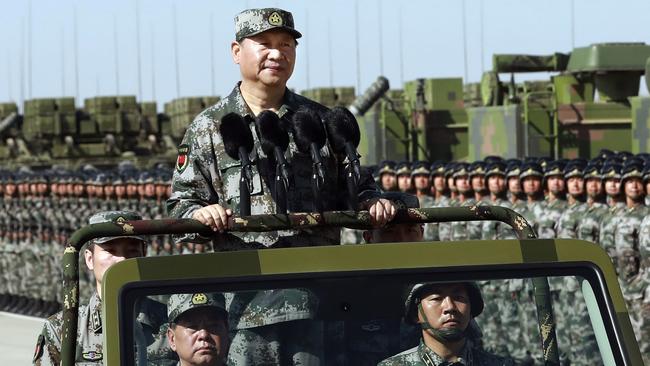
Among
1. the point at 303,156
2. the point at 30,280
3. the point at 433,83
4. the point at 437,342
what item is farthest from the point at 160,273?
the point at 433,83

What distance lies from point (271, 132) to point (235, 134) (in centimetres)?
10

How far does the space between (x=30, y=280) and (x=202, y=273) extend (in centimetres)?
1705

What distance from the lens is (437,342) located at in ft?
10.5

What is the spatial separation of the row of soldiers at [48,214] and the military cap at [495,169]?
5.38 metres

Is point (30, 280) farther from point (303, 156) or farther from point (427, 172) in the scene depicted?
point (303, 156)

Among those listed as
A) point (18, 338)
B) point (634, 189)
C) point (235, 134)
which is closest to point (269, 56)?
point (235, 134)

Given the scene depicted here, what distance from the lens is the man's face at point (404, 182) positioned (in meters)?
15.3

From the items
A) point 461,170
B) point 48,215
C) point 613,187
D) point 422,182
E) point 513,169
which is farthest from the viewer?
point 48,215

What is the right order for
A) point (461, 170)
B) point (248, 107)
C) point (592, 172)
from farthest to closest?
1. point (461, 170)
2. point (592, 172)
3. point (248, 107)

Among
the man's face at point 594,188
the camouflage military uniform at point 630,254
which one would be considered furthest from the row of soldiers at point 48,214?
the camouflage military uniform at point 630,254

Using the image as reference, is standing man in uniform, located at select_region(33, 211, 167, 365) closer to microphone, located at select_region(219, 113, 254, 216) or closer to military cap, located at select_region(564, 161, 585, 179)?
microphone, located at select_region(219, 113, 254, 216)

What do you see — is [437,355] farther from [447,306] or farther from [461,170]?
[461,170]

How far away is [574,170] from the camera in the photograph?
12.8 metres

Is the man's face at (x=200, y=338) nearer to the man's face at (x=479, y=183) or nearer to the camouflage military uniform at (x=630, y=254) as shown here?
the camouflage military uniform at (x=630, y=254)
